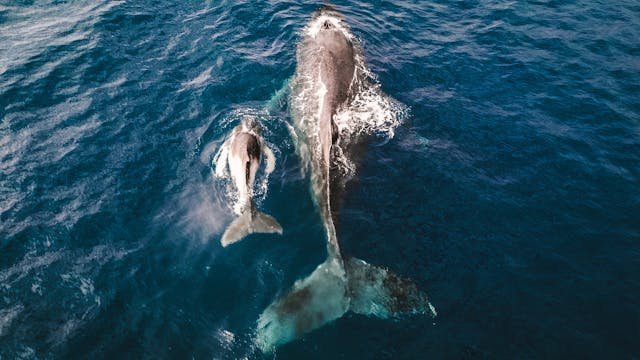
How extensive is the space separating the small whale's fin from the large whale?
1.36 meters

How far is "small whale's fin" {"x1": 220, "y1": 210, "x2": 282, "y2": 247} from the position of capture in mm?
9477

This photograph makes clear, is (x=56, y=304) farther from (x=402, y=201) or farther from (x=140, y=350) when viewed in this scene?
(x=402, y=201)

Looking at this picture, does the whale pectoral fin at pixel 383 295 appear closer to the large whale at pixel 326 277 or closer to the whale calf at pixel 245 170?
the large whale at pixel 326 277

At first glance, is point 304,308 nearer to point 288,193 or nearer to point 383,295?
point 383,295

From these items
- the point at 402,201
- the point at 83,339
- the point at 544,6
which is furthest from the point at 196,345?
the point at 544,6

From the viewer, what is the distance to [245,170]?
34.0ft

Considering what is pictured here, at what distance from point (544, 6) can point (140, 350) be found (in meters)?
23.9

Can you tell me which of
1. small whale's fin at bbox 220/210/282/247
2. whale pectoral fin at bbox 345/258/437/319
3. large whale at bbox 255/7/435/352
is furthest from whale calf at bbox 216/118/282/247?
whale pectoral fin at bbox 345/258/437/319

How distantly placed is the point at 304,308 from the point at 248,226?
2.67 metres

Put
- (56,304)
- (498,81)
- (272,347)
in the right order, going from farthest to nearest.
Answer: (498,81) → (56,304) → (272,347)

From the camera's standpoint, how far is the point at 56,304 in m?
8.27

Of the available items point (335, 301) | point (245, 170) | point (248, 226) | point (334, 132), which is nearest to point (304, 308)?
point (335, 301)

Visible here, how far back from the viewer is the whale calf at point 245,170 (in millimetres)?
9531

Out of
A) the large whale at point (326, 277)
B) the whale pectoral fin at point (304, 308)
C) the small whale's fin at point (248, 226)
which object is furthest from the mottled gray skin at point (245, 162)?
the whale pectoral fin at point (304, 308)
